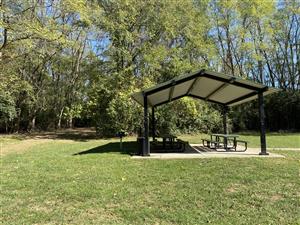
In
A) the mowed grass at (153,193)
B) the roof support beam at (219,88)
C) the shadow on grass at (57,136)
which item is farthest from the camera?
the shadow on grass at (57,136)

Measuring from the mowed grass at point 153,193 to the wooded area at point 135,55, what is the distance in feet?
34.8

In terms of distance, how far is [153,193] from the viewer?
5680 mm

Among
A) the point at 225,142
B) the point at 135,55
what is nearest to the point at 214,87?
the point at 225,142

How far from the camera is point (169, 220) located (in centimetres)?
437

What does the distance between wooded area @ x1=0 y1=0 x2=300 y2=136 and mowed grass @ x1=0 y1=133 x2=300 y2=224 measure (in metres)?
10.6

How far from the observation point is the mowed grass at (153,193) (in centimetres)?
451

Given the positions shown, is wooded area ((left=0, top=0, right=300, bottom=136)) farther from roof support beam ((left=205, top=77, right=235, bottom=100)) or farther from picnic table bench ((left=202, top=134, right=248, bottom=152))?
picnic table bench ((left=202, top=134, right=248, bottom=152))

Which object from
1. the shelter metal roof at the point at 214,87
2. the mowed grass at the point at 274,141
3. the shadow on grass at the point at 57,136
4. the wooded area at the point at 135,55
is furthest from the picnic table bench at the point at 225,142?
the shadow on grass at the point at 57,136

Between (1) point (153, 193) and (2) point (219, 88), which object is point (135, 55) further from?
(1) point (153, 193)

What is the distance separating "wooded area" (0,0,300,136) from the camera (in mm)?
19094

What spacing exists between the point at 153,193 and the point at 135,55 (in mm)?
17268

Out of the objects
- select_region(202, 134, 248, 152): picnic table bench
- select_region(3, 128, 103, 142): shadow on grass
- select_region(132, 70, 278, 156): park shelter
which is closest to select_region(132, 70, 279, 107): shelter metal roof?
select_region(132, 70, 278, 156): park shelter

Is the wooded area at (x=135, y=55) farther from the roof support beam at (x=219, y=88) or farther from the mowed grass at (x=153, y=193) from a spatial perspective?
the mowed grass at (x=153, y=193)

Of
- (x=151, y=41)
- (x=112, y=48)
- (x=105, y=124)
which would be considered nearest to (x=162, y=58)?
(x=151, y=41)
